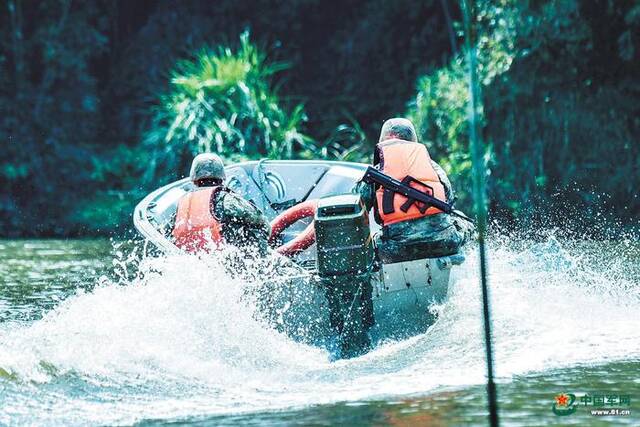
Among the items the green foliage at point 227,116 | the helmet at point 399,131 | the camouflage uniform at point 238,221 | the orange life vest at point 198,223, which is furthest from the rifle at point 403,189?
the green foliage at point 227,116

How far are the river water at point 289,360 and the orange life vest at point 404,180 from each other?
54 centimetres

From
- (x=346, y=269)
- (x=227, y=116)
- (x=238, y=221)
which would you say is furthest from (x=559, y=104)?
(x=346, y=269)

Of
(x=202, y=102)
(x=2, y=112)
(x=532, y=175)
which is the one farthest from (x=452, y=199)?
(x=2, y=112)

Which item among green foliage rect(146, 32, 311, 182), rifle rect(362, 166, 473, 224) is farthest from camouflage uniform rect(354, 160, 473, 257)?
green foliage rect(146, 32, 311, 182)

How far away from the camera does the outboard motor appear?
309 inches

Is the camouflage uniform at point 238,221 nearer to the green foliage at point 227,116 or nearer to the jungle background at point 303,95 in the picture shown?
the jungle background at point 303,95

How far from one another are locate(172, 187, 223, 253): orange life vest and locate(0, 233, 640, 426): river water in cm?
16

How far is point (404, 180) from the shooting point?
26.9 ft

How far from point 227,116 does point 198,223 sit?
8.30m

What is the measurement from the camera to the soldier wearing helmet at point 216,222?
27.0 ft

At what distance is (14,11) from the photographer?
1827 centimetres

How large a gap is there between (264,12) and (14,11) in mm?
3565

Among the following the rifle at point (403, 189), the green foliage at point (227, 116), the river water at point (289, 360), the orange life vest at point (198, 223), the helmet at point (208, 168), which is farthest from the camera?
the green foliage at point (227, 116)

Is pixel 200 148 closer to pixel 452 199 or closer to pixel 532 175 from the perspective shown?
pixel 532 175
